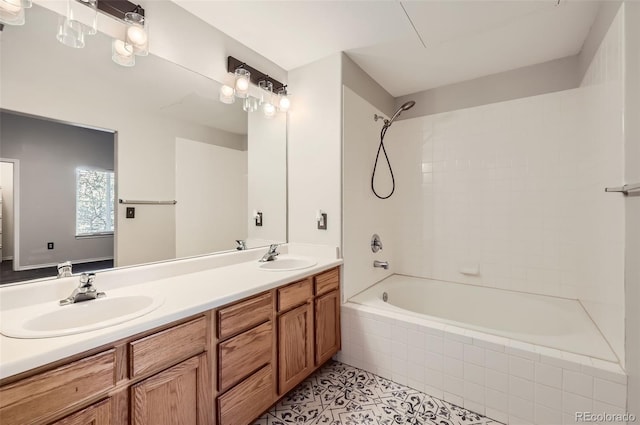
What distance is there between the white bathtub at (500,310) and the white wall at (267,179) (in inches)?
34.1

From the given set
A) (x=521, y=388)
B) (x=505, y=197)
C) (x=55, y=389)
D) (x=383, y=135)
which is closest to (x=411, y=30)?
(x=383, y=135)

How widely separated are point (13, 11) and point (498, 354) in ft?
8.82

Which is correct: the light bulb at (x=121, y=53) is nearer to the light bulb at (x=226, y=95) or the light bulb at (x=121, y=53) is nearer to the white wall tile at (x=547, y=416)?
the light bulb at (x=226, y=95)

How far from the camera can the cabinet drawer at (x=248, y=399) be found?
1242 millimetres

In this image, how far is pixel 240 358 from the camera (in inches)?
51.4

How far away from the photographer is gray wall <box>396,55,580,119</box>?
6.97ft

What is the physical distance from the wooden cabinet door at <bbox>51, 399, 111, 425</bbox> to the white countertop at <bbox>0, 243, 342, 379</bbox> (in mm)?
196

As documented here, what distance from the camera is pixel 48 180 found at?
1.18 meters

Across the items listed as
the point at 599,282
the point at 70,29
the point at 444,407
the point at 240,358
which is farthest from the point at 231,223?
the point at 599,282

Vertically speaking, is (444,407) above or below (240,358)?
below

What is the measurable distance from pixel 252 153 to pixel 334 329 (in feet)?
4.76

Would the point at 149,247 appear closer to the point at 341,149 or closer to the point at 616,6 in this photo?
the point at 341,149

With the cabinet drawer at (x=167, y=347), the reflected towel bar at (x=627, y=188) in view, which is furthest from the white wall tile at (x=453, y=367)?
the cabinet drawer at (x=167, y=347)

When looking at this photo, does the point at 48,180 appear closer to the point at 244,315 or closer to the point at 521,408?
the point at 244,315
